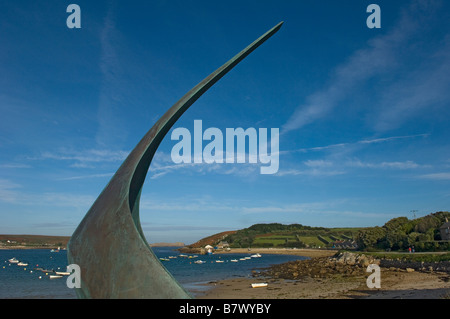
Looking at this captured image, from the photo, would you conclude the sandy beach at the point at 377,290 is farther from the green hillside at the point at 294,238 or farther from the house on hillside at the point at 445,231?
the green hillside at the point at 294,238

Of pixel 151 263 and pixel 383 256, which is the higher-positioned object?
pixel 151 263

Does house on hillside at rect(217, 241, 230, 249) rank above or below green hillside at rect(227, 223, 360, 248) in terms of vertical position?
below

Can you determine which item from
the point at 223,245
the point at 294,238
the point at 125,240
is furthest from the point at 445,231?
the point at 223,245

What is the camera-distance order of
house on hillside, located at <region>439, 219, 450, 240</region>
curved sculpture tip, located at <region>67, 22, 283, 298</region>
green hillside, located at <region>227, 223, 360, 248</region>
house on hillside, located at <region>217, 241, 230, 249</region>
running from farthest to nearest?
house on hillside, located at <region>217, 241, 230, 249</region>, green hillside, located at <region>227, 223, 360, 248</region>, house on hillside, located at <region>439, 219, 450, 240</region>, curved sculpture tip, located at <region>67, 22, 283, 298</region>

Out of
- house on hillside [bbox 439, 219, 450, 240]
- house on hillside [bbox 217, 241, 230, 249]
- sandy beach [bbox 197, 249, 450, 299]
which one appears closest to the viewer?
sandy beach [bbox 197, 249, 450, 299]

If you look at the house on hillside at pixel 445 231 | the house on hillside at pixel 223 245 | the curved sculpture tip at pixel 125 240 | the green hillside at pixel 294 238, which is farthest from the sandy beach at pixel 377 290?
the house on hillside at pixel 223 245

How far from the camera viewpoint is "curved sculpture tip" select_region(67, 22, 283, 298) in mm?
5582

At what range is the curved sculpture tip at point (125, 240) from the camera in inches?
220

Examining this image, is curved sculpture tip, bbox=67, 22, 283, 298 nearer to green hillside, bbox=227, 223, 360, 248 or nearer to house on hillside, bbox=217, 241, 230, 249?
green hillside, bbox=227, 223, 360, 248

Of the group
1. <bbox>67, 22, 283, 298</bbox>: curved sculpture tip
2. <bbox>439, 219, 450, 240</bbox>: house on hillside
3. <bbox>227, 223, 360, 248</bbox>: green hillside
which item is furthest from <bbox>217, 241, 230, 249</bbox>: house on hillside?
<bbox>67, 22, 283, 298</bbox>: curved sculpture tip
